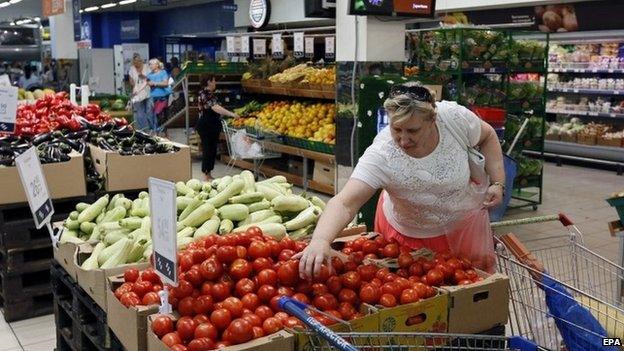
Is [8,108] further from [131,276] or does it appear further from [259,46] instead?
[259,46]

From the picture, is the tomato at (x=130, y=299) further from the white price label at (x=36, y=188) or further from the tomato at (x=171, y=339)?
the white price label at (x=36, y=188)

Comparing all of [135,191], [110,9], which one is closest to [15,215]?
[135,191]

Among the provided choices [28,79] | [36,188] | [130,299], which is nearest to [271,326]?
[130,299]

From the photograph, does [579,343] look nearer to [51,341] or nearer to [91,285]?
[91,285]

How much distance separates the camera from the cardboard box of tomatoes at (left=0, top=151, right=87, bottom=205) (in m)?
4.29

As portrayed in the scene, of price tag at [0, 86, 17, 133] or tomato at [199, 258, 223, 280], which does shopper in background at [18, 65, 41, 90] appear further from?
tomato at [199, 258, 223, 280]

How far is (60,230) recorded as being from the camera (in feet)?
12.2

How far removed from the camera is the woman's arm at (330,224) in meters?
2.20

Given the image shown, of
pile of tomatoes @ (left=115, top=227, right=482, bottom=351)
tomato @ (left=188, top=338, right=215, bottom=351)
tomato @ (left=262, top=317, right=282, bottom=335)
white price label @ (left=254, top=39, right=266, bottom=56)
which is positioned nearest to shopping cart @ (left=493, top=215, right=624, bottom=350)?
pile of tomatoes @ (left=115, top=227, right=482, bottom=351)

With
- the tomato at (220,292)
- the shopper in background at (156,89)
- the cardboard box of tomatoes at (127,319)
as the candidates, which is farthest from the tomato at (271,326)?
the shopper in background at (156,89)

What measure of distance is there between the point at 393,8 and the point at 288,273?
3.98 m

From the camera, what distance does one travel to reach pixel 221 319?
2010 millimetres

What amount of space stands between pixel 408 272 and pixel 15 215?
317 centimetres

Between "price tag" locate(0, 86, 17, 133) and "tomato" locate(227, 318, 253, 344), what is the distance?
3.77 metres
